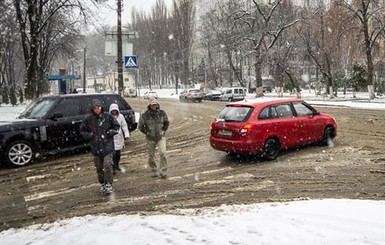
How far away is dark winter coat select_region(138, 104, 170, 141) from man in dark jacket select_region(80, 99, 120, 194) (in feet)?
4.27

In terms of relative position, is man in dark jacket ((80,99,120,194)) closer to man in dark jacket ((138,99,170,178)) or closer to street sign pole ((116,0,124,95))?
man in dark jacket ((138,99,170,178))

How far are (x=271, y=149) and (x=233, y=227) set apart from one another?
5097 mm

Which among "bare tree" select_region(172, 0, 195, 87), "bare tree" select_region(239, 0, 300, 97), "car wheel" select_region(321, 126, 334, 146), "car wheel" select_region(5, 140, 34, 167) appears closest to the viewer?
"car wheel" select_region(5, 140, 34, 167)

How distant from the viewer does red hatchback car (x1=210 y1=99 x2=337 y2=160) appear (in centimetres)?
957

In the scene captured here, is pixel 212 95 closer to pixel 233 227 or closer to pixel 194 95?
pixel 194 95

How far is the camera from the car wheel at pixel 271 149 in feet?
32.1

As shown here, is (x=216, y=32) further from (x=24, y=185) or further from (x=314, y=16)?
(x=24, y=185)

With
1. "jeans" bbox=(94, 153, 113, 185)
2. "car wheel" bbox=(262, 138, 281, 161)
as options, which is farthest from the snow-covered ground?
"car wheel" bbox=(262, 138, 281, 161)

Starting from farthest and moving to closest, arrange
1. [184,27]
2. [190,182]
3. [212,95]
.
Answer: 1. [184,27]
2. [212,95]
3. [190,182]

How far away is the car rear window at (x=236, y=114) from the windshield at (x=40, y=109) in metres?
4.81

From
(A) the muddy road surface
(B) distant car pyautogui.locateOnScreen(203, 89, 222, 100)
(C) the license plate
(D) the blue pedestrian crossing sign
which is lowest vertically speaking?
(A) the muddy road surface

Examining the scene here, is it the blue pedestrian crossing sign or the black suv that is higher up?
the blue pedestrian crossing sign

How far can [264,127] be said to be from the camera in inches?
383

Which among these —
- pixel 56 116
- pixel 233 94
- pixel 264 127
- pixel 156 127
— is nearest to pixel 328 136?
pixel 264 127
